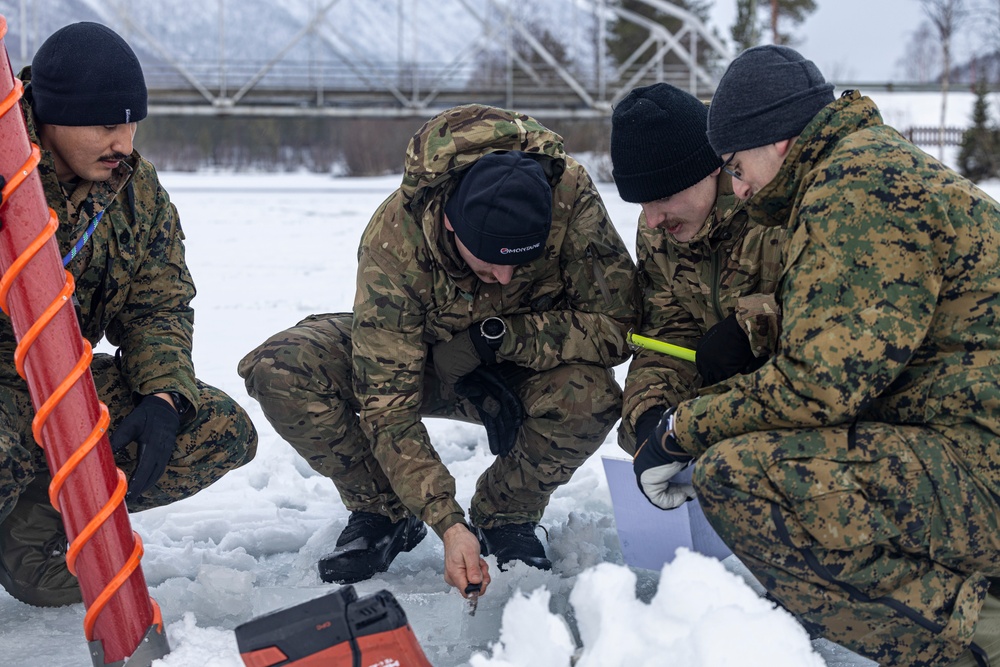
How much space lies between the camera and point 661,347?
97.3 inches

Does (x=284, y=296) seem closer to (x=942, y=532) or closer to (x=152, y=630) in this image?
(x=152, y=630)

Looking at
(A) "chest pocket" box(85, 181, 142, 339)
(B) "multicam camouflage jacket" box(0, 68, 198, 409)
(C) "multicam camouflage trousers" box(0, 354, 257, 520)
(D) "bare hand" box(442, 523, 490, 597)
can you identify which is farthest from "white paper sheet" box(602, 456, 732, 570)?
(A) "chest pocket" box(85, 181, 142, 339)

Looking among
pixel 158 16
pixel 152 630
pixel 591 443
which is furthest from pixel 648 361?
pixel 158 16

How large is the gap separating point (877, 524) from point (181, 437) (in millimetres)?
1671

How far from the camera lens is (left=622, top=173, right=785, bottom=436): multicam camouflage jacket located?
7.80ft

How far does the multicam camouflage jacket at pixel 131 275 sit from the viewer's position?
237cm

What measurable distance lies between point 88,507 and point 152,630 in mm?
263

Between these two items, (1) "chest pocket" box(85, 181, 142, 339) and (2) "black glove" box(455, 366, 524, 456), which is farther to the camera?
(2) "black glove" box(455, 366, 524, 456)

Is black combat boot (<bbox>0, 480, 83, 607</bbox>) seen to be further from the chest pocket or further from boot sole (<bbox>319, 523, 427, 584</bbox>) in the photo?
boot sole (<bbox>319, 523, 427, 584</bbox>)

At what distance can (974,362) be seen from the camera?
1730 millimetres

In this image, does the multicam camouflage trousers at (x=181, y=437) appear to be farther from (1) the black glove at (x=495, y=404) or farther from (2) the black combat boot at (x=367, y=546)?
(1) the black glove at (x=495, y=404)

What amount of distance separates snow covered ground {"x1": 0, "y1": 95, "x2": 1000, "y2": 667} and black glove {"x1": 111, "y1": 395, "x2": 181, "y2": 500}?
0.32 metres

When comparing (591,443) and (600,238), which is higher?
(600,238)

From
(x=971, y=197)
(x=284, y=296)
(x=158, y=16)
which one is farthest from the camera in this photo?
(x=158, y=16)
